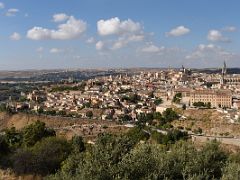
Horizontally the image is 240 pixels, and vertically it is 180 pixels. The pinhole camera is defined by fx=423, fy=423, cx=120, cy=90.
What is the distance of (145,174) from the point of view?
1062 centimetres

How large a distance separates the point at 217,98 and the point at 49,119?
33459mm

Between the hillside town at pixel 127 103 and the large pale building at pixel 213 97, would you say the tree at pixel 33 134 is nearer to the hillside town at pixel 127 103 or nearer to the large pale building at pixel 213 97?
the hillside town at pixel 127 103

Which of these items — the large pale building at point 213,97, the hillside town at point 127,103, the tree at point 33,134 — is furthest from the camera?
the large pale building at point 213,97

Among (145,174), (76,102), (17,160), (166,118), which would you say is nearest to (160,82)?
(76,102)

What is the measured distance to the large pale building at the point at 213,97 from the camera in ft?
255

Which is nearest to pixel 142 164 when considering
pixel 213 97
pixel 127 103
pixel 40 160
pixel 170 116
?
pixel 40 160

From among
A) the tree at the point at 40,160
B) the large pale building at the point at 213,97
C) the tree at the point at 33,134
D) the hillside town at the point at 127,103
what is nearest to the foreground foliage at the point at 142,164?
the tree at the point at 40,160

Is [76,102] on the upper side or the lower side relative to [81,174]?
lower

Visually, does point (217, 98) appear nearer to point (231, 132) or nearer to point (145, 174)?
point (231, 132)

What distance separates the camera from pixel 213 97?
78.8 meters

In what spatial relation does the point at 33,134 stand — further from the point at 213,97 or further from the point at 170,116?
the point at 213,97

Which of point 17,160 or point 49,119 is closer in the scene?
point 17,160

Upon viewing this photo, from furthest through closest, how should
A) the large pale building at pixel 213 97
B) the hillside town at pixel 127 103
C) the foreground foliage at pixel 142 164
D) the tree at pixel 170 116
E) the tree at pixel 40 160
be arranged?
the large pale building at pixel 213 97 → the hillside town at pixel 127 103 → the tree at pixel 170 116 → the tree at pixel 40 160 → the foreground foliage at pixel 142 164

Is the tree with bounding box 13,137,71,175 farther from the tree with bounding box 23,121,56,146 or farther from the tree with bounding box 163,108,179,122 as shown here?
the tree with bounding box 163,108,179,122
